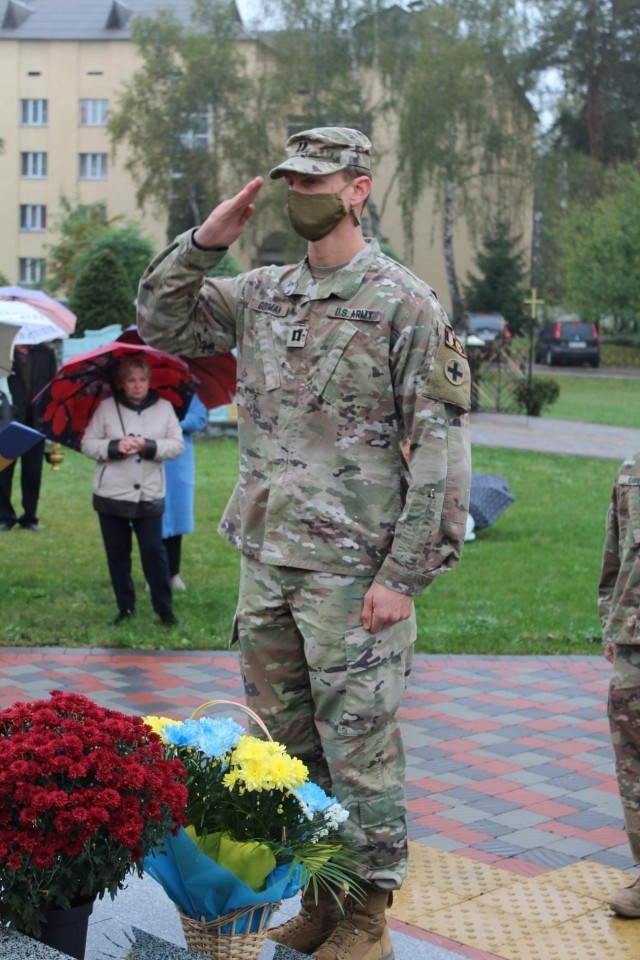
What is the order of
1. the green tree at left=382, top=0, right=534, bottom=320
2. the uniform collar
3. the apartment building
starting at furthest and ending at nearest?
the apartment building, the green tree at left=382, top=0, right=534, bottom=320, the uniform collar

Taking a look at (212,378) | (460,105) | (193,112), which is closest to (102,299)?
(212,378)

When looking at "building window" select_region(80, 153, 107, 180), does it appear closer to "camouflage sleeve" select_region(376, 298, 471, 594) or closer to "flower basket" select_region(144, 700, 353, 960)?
"camouflage sleeve" select_region(376, 298, 471, 594)

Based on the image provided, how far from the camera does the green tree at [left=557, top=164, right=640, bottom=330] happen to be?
43688 mm

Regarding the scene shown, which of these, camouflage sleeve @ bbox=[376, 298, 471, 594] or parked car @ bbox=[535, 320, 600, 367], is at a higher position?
camouflage sleeve @ bbox=[376, 298, 471, 594]

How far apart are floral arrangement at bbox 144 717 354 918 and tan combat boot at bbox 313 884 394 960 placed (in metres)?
0.25

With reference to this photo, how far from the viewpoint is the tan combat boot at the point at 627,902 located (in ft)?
13.7

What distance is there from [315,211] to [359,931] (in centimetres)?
188

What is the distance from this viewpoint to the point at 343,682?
3395 mm

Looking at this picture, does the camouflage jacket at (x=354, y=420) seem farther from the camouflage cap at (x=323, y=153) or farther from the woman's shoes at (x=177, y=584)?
the woman's shoes at (x=177, y=584)

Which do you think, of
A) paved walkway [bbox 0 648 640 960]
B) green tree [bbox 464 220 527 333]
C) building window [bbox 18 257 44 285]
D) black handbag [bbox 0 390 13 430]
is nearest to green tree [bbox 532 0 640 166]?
green tree [bbox 464 220 527 333]

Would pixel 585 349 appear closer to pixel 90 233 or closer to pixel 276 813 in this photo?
pixel 90 233

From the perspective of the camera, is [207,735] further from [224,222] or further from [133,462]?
[133,462]

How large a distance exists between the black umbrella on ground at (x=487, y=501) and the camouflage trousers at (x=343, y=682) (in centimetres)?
866

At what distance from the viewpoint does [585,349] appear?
1718 inches
